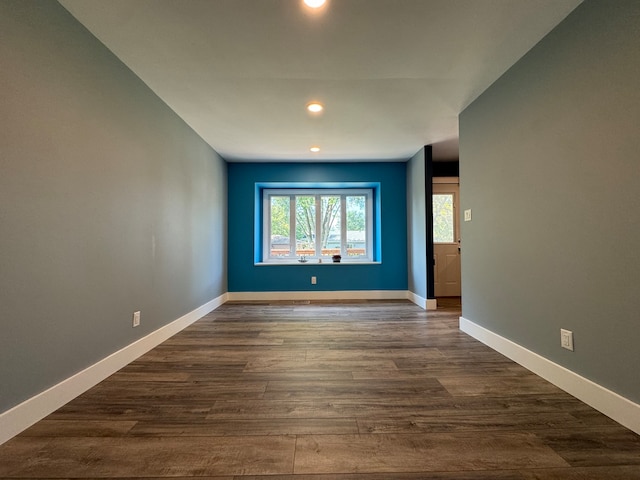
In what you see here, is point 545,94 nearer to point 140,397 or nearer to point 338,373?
point 338,373

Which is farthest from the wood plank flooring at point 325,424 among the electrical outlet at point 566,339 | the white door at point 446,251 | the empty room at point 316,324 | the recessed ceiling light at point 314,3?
the white door at point 446,251

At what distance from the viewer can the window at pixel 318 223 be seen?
17.4 ft

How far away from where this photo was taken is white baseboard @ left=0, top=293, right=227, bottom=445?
1.33 metres

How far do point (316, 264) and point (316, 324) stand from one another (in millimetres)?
1756

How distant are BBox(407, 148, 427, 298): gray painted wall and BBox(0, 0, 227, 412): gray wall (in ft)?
10.4

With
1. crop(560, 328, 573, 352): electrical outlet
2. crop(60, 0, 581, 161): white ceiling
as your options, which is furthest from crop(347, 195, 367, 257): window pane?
crop(560, 328, 573, 352): electrical outlet

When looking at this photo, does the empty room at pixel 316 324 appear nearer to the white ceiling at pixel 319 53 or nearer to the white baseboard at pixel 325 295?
the white ceiling at pixel 319 53

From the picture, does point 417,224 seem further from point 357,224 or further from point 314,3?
point 314,3

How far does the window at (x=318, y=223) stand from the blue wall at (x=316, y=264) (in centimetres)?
41

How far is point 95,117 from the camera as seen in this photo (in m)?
1.87

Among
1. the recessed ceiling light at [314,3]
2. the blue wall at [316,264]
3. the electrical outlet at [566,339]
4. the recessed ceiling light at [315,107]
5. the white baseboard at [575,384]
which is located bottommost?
the white baseboard at [575,384]

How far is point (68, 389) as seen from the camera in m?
1.64

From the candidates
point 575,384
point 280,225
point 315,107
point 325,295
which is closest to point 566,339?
point 575,384

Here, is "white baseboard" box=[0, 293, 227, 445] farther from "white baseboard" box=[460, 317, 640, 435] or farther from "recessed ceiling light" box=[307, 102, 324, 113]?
"white baseboard" box=[460, 317, 640, 435]
